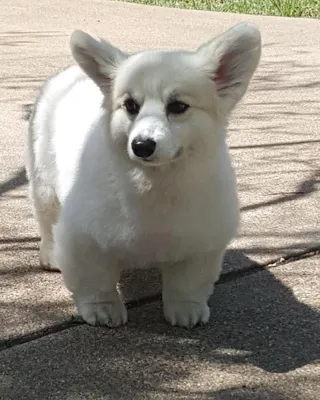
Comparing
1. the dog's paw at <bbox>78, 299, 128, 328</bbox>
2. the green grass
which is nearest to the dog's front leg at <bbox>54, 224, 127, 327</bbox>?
the dog's paw at <bbox>78, 299, 128, 328</bbox>

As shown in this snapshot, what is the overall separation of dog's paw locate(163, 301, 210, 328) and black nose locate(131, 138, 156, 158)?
891 millimetres

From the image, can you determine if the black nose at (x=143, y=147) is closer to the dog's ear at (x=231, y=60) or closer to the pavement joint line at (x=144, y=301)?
the dog's ear at (x=231, y=60)

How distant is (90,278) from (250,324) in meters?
0.77

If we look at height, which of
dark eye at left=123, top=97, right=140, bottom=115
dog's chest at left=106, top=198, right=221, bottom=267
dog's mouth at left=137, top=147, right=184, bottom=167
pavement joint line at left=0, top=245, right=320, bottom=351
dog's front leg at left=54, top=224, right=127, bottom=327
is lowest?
pavement joint line at left=0, top=245, right=320, bottom=351

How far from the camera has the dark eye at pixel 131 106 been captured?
11.9 feet

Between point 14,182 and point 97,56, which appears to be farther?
point 14,182

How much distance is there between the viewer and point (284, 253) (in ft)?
16.1

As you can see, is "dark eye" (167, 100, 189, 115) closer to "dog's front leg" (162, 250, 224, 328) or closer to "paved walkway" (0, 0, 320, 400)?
"dog's front leg" (162, 250, 224, 328)

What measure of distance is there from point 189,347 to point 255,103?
566cm

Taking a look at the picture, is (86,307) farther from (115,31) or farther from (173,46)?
(115,31)

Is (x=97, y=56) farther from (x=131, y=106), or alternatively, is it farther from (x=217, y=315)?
(x=217, y=315)

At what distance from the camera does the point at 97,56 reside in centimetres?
386

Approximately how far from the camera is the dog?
3584mm

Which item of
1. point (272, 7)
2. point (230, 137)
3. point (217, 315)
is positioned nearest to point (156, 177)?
point (217, 315)
